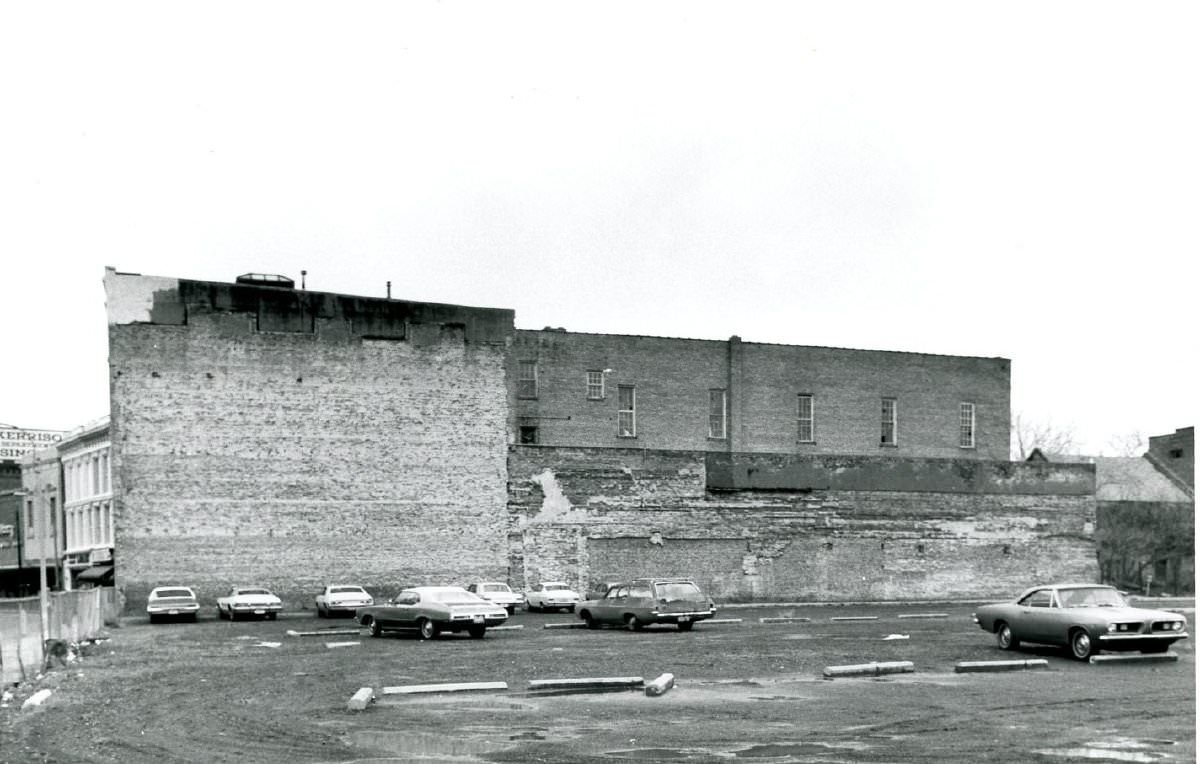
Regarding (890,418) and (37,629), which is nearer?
(37,629)

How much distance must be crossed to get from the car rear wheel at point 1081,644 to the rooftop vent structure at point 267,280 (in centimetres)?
3431

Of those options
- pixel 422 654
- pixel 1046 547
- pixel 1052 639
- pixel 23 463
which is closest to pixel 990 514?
pixel 1046 547

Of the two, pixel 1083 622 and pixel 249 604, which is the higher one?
pixel 1083 622

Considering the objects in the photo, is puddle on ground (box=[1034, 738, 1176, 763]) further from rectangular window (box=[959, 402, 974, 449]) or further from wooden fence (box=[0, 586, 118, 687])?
rectangular window (box=[959, 402, 974, 449])

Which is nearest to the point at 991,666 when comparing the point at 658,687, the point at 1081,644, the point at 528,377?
the point at 1081,644

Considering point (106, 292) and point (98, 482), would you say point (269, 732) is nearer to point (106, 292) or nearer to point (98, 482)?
point (106, 292)

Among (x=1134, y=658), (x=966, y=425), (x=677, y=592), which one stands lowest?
(x=677, y=592)

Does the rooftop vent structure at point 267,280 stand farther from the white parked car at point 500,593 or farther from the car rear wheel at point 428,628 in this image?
the car rear wheel at point 428,628

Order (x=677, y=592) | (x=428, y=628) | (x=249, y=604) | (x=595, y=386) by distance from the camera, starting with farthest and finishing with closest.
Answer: (x=595, y=386) < (x=249, y=604) < (x=677, y=592) < (x=428, y=628)

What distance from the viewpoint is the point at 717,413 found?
59406 mm

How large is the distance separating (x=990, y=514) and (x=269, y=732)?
47.4m

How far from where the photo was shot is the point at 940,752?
11859 mm

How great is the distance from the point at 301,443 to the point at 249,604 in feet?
24.7

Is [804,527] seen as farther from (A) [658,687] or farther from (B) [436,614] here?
(A) [658,687]
